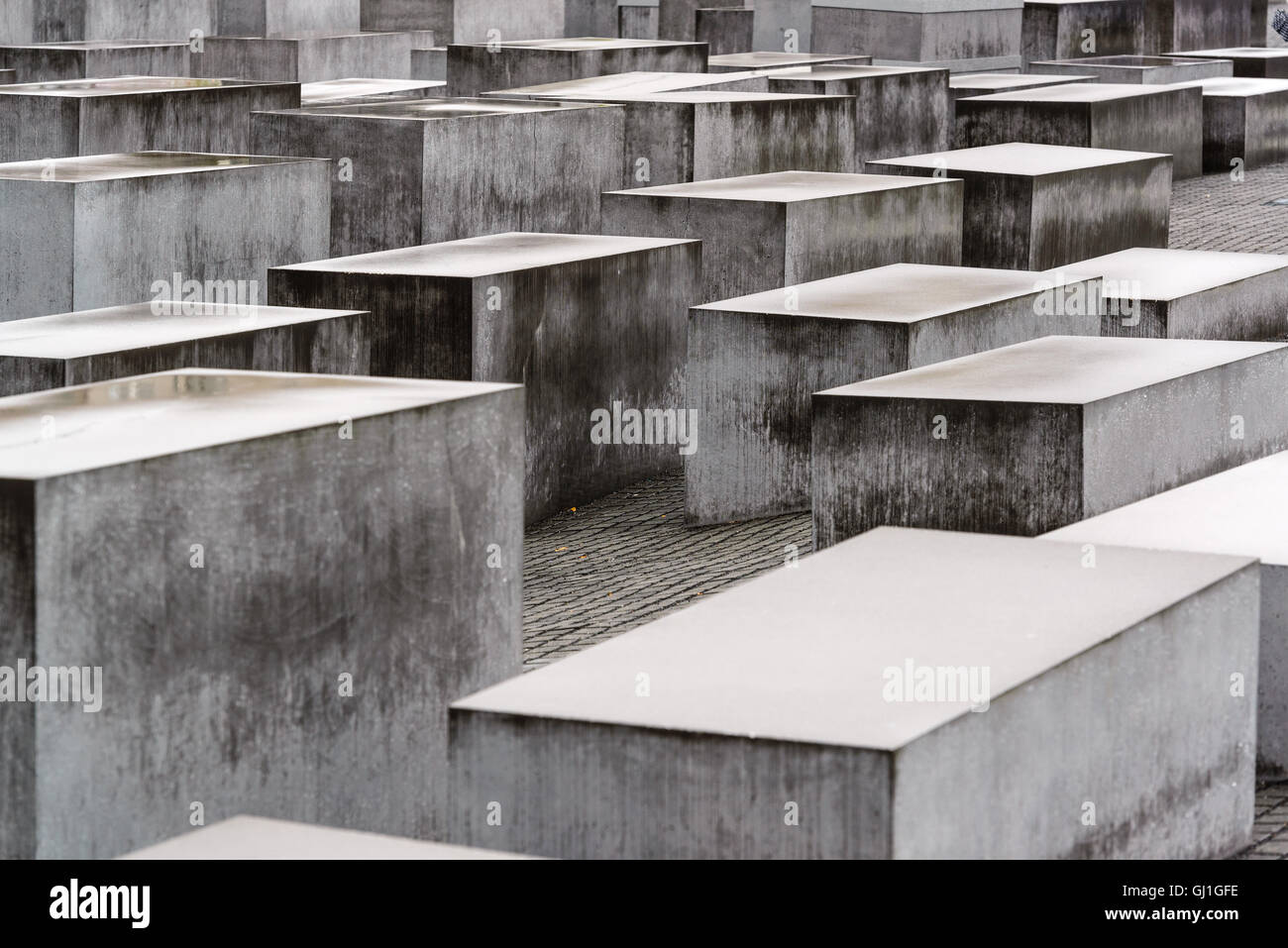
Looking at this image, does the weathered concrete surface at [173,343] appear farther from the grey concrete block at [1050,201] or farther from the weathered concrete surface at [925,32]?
the weathered concrete surface at [925,32]

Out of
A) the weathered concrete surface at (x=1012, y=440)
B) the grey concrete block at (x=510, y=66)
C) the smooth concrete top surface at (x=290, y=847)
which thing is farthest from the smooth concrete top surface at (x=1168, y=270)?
the smooth concrete top surface at (x=290, y=847)

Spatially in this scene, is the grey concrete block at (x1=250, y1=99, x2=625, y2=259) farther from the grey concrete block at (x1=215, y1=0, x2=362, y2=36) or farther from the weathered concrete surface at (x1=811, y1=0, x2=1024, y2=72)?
the weathered concrete surface at (x1=811, y1=0, x2=1024, y2=72)

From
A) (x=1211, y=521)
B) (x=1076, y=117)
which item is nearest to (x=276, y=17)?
(x=1076, y=117)

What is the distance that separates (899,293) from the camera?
1180 centimetres

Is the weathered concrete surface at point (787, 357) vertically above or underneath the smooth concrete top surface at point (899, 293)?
underneath

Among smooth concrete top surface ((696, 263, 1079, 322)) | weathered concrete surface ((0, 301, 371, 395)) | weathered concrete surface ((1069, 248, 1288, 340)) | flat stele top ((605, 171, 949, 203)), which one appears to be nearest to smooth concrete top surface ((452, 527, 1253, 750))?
weathered concrete surface ((0, 301, 371, 395))

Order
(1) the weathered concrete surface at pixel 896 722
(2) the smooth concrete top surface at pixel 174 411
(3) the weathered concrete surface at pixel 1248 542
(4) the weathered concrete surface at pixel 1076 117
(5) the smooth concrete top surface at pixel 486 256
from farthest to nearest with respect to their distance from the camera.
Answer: (4) the weathered concrete surface at pixel 1076 117, (5) the smooth concrete top surface at pixel 486 256, (3) the weathered concrete surface at pixel 1248 542, (2) the smooth concrete top surface at pixel 174 411, (1) the weathered concrete surface at pixel 896 722

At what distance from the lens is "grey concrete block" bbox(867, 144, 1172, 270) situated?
1563 centimetres

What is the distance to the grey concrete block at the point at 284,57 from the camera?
23.9 m

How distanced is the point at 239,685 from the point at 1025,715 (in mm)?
2369

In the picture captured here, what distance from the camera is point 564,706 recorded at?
5258 millimetres

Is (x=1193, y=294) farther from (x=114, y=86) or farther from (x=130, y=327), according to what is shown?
(x=114, y=86)

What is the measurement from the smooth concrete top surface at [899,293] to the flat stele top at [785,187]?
1.05m

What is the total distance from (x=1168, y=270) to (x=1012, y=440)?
5311mm
